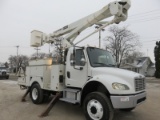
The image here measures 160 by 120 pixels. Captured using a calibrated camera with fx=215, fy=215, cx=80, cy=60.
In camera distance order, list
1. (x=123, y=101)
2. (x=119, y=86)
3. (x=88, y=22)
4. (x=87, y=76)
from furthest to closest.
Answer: (x=88, y=22) → (x=87, y=76) → (x=119, y=86) → (x=123, y=101)

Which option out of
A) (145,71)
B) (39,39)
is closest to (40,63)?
(39,39)

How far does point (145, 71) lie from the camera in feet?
222

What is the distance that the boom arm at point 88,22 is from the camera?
806cm

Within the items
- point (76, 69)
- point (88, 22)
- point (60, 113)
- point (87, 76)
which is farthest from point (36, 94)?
point (88, 22)

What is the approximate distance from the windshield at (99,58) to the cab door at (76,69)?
241mm

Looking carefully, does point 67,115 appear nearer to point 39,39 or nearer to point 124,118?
point 124,118

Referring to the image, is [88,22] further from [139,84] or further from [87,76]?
[139,84]

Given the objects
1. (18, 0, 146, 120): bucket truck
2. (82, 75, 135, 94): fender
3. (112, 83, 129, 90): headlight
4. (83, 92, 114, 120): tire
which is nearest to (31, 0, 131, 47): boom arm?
(18, 0, 146, 120): bucket truck

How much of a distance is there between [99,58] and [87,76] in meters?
0.87

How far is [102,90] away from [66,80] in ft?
6.07

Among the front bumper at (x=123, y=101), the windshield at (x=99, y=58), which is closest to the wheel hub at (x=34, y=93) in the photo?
the windshield at (x=99, y=58)

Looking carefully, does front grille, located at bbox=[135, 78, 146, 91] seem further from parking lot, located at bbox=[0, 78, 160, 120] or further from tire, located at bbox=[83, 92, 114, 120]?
parking lot, located at bbox=[0, 78, 160, 120]

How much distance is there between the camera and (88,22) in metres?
9.09

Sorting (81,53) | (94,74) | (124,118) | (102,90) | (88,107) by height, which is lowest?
(124,118)
